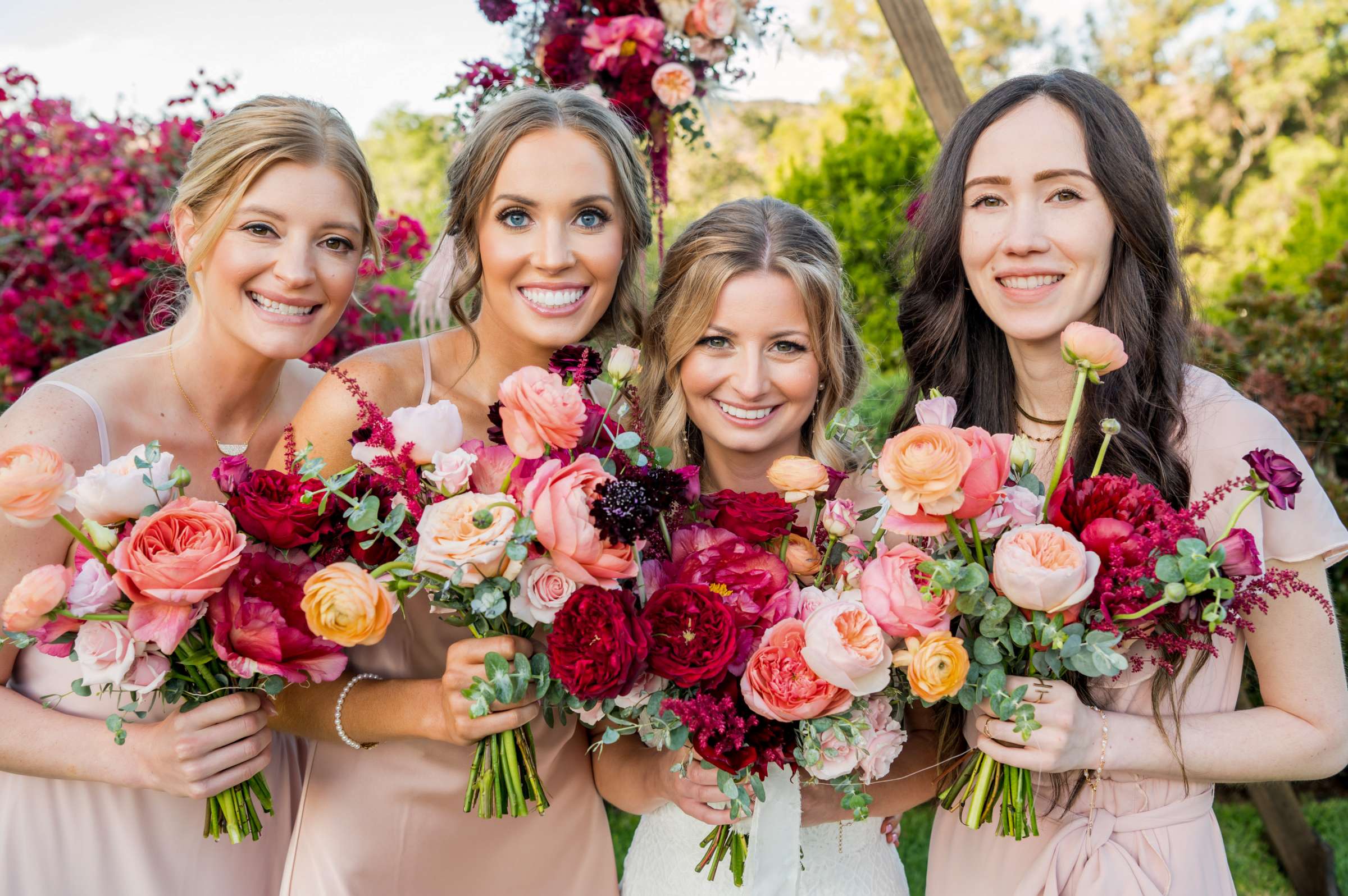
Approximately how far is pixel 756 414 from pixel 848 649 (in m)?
1.03

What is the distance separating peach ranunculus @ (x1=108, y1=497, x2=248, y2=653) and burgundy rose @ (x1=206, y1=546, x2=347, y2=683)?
46mm

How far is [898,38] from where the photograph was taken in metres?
3.79

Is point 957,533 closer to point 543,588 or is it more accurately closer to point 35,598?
point 543,588

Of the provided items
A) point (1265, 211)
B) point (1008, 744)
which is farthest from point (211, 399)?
point (1265, 211)

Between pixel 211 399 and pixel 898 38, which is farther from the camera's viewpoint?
pixel 898 38

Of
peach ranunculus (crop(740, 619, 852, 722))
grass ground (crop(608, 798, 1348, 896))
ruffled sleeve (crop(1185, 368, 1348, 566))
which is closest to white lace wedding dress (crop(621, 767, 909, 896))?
peach ranunculus (crop(740, 619, 852, 722))

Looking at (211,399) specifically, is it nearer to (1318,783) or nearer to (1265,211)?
(1318,783)

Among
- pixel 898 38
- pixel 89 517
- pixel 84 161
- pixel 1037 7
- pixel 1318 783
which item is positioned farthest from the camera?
pixel 1037 7

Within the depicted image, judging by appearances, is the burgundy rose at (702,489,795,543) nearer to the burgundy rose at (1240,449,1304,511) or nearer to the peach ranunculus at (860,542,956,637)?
the peach ranunculus at (860,542,956,637)

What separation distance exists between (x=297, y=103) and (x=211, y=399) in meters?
0.83

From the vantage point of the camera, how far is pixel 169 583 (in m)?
1.76

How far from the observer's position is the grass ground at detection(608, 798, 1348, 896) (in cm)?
496

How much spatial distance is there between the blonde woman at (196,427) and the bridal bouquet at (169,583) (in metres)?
0.19

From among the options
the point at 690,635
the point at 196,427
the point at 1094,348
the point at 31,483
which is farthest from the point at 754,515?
the point at 196,427
